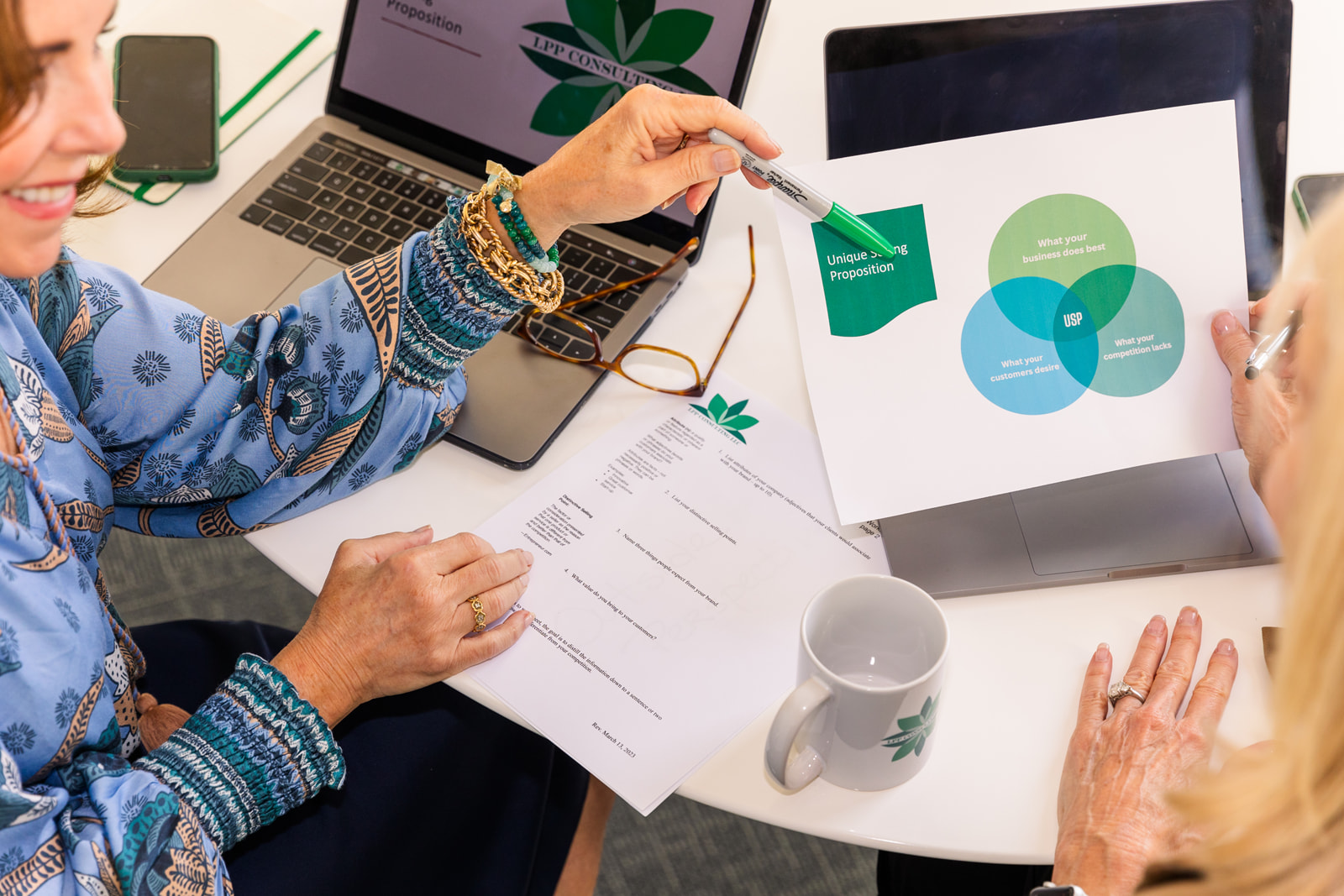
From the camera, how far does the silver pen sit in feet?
→ 2.64

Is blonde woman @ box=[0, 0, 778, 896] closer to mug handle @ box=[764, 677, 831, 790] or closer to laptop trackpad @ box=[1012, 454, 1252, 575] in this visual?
mug handle @ box=[764, 677, 831, 790]

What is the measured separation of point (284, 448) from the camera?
92 centimetres

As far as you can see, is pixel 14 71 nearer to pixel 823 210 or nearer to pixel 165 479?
pixel 165 479

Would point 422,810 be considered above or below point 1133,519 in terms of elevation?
below

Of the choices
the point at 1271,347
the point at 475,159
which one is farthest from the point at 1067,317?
the point at 475,159

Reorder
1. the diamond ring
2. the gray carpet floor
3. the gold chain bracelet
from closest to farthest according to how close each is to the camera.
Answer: the diamond ring, the gold chain bracelet, the gray carpet floor

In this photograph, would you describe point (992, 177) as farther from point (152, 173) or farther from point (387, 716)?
point (152, 173)

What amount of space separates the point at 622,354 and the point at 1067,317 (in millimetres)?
403

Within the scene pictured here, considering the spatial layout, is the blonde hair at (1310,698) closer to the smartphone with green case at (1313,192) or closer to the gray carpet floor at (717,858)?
the smartphone with green case at (1313,192)

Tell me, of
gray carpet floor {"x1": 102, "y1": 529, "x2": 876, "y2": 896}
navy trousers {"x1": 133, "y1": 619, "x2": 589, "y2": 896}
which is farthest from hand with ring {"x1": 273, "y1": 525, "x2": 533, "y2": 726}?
gray carpet floor {"x1": 102, "y1": 529, "x2": 876, "y2": 896}

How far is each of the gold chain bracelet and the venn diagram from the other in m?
0.37

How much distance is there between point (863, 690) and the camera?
2.24 ft

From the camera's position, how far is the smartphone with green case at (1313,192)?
1073 mm

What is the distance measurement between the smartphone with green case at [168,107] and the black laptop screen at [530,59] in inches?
6.5
